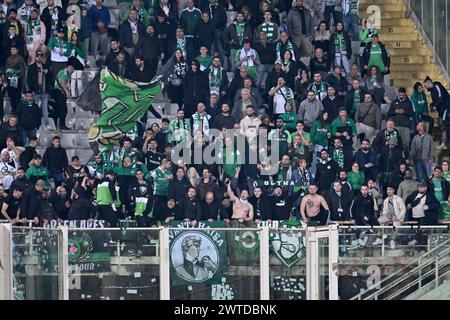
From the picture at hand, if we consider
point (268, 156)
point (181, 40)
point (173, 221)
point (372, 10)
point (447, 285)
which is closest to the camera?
point (447, 285)

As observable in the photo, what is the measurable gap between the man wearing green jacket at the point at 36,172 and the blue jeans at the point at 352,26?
6634mm

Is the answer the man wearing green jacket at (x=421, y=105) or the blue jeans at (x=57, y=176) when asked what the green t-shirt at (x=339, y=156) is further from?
the blue jeans at (x=57, y=176)

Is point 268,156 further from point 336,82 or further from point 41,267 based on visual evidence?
point 41,267

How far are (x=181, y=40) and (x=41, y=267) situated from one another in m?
13.3

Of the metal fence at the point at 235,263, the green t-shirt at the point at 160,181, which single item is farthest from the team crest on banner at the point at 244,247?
the green t-shirt at the point at 160,181

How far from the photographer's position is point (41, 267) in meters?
21.8

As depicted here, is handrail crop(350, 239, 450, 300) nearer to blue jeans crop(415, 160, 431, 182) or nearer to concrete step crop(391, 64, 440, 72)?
blue jeans crop(415, 160, 431, 182)

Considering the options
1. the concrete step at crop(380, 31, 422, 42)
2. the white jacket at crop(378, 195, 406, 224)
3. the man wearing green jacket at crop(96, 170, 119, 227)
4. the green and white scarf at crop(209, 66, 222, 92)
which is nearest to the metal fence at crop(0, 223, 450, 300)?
the white jacket at crop(378, 195, 406, 224)

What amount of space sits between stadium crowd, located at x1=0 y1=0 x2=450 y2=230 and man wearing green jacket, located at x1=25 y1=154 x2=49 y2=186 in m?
0.02

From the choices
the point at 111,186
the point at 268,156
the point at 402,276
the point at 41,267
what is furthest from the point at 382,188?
the point at 41,267

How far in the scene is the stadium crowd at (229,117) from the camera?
101 feet

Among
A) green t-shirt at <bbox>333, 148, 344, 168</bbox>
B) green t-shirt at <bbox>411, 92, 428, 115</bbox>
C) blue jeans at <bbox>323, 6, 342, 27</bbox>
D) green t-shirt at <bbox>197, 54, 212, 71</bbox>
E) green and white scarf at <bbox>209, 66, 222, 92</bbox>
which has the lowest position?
green t-shirt at <bbox>333, 148, 344, 168</bbox>

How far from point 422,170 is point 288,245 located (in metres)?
8.82

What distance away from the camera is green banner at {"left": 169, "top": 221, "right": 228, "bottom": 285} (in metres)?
23.8
